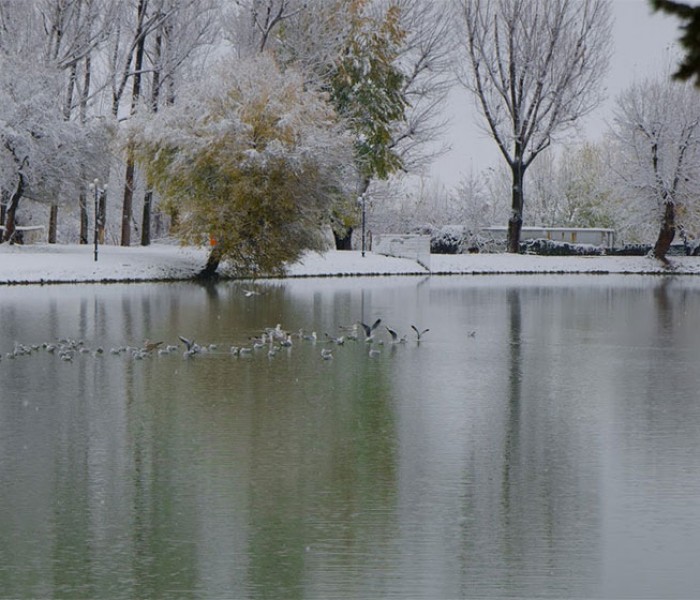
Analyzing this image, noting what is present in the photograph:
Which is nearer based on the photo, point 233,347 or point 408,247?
point 233,347

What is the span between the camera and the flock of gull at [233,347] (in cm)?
1762

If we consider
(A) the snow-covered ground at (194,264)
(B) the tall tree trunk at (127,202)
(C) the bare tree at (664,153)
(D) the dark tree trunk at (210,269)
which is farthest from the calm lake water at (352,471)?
(C) the bare tree at (664,153)

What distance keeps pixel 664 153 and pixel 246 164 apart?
90.8 ft

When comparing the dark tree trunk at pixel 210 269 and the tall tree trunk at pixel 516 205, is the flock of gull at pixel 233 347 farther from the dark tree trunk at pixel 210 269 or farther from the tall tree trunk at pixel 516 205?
the tall tree trunk at pixel 516 205

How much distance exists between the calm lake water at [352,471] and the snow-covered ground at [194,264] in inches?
776

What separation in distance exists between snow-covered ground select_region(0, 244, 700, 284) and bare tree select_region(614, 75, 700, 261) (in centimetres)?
280

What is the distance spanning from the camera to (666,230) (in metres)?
57.8

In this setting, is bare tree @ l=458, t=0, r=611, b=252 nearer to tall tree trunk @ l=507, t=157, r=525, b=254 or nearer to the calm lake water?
tall tree trunk @ l=507, t=157, r=525, b=254

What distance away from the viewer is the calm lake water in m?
7.00

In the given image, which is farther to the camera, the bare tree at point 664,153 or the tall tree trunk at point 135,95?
the bare tree at point 664,153

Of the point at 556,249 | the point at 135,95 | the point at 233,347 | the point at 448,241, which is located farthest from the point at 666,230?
the point at 233,347

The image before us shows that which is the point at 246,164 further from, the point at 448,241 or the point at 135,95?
the point at 448,241

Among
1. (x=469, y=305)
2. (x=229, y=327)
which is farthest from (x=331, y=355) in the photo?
(x=469, y=305)

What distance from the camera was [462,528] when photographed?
7922mm
